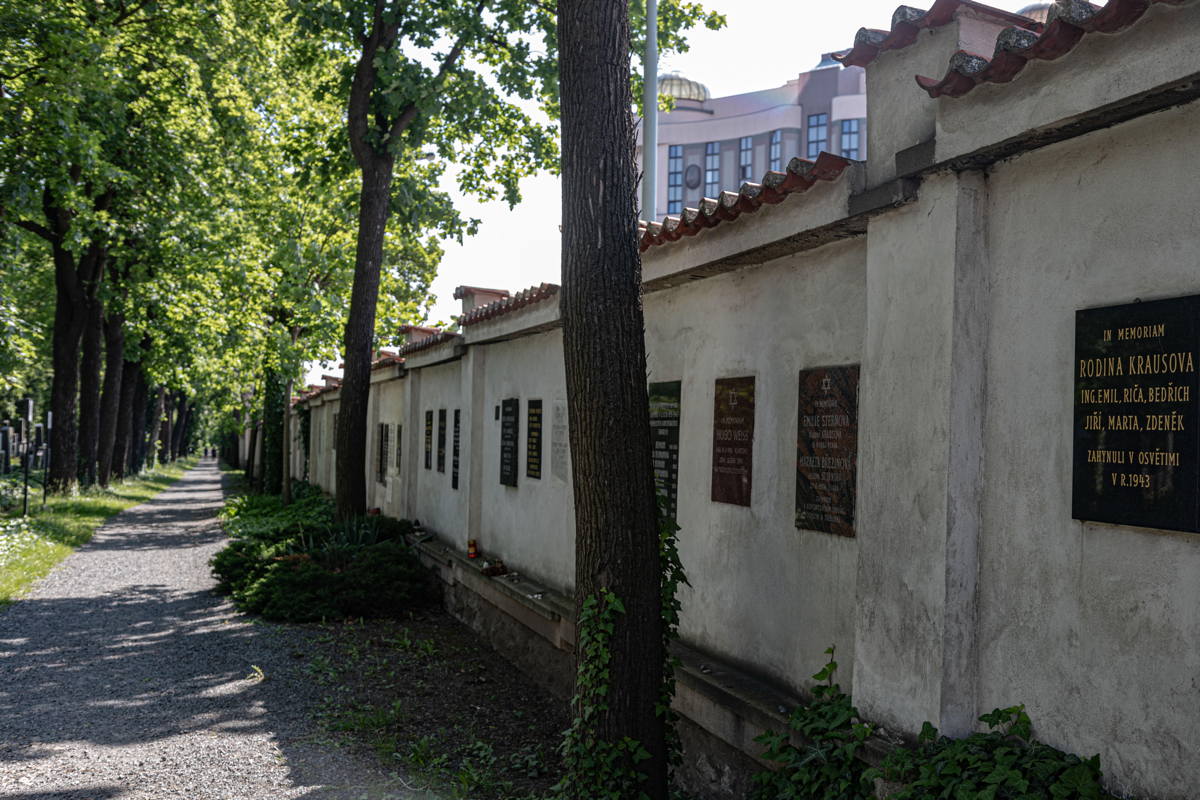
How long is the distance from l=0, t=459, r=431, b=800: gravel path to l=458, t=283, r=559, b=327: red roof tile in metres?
3.80

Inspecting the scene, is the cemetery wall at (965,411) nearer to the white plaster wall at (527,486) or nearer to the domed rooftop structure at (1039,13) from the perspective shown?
the domed rooftop structure at (1039,13)

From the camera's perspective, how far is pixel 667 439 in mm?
6809

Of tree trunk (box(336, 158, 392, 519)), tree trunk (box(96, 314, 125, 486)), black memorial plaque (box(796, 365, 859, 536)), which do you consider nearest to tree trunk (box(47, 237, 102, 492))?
tree trunk (box(96, 314, 125, 486))

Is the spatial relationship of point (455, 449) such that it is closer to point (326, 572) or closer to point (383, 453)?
point (326, 572)

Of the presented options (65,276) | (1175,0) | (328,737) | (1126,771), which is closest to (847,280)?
(1175,0)

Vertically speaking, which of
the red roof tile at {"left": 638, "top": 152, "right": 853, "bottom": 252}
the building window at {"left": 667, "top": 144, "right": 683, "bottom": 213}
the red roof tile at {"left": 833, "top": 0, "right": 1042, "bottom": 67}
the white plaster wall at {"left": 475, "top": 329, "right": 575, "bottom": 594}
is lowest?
the white plaster wall at {"left": 475, "top": 329, "right": 575, "bottom": 594}

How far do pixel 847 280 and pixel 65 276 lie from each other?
19521 mm

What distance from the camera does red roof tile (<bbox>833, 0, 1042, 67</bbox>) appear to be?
13.4 feet

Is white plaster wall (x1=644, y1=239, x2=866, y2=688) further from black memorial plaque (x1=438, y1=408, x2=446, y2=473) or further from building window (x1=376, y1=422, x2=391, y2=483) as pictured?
building window (x1=376, y1=422, x2=391, y2=483)

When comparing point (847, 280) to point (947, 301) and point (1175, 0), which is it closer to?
point (947, 301)

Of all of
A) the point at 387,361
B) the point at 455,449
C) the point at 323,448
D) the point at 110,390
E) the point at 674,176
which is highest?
the point at 674,176

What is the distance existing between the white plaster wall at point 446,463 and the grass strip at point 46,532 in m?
5.00

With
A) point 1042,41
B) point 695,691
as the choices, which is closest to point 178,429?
point 695,691

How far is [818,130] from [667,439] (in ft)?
179
